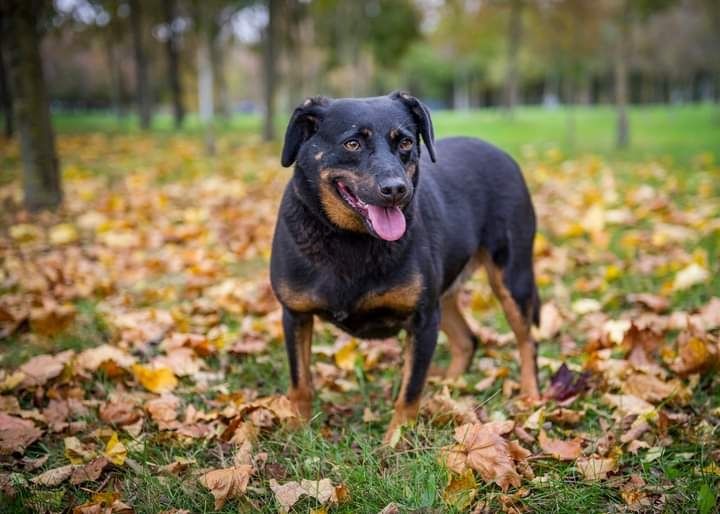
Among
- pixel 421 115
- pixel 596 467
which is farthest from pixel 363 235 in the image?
pixel 596 467

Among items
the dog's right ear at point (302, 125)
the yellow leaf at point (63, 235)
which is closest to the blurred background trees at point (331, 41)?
the yellow leaf at point (63, 235)

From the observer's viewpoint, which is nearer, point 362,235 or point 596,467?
point 596,467

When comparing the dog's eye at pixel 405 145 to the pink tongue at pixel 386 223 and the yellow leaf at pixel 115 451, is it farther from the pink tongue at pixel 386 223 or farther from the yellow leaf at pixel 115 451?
the yellow leaf at pixel 115 451

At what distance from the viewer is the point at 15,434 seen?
312 cm

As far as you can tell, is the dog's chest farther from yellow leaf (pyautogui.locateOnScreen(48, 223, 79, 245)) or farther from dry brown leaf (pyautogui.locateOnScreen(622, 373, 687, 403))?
yellow leaf (pyautogui.locateOnScreen(48, 223, 79, 245))

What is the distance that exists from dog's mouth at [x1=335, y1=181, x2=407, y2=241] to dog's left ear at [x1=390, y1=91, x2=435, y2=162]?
537 millimetres

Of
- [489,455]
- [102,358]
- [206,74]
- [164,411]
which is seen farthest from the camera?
[206,74]

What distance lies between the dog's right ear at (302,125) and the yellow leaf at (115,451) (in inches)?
62.2

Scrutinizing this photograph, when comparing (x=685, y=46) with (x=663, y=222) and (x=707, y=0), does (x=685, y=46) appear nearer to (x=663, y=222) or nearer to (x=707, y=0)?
(x=707, y=0)

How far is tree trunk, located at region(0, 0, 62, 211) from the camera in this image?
847 cm

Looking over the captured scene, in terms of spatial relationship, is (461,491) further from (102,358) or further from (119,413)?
(102,358)

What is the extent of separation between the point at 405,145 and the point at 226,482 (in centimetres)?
180

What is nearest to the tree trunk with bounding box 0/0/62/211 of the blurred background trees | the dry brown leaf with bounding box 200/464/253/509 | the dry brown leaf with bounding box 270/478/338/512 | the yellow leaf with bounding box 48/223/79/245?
the blurred background trees

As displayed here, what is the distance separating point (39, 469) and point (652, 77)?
2675 inches
